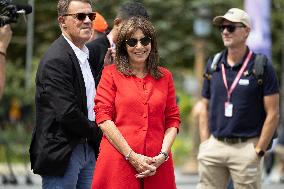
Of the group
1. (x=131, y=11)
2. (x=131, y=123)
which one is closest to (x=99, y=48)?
(x=131, y=11)

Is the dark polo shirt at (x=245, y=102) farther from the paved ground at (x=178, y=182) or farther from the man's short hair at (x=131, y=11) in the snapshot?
the paved ground at (x=178, y=182)

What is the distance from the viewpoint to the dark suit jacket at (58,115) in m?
6.24

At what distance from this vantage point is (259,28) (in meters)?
15.5

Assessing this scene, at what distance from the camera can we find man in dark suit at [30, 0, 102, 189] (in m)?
6.25

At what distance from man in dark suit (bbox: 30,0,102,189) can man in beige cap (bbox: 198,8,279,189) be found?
1.64 meters

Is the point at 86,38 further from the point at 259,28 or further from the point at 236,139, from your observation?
the point at 259,28

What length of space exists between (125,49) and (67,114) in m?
0.58

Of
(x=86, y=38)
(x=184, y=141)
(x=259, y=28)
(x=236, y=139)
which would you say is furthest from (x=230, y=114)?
(x=184, y=141)

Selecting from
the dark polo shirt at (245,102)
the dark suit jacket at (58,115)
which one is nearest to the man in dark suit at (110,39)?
the dark suit jacket at (58,115)

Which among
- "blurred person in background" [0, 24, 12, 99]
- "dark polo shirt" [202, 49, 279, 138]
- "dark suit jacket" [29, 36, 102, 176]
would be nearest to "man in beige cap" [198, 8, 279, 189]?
"dark polo shirt" [202, 49, 279, 138]

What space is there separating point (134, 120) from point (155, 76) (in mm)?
350

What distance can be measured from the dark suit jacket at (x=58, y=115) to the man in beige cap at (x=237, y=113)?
1.76m

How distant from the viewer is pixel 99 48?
7.13 m

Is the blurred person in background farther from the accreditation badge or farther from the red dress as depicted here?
the accreditation badge
